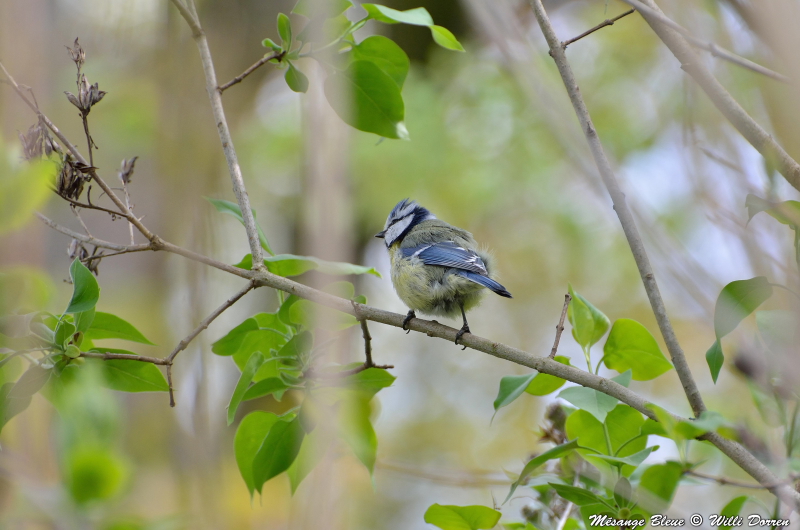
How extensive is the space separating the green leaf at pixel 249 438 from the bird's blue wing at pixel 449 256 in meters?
1.07

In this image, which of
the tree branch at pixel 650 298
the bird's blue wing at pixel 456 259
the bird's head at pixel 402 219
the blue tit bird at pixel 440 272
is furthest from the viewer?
the bird's head at pixel 402 219

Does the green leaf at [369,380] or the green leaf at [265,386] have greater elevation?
the green leaf at [265,386]

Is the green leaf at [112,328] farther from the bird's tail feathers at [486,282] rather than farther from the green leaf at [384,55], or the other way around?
the bird's tail feathers at [486,282]

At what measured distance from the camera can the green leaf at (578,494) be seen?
3.62 feet

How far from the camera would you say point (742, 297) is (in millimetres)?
1039

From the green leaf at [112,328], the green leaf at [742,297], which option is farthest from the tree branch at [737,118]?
the green leaf at [112,328]

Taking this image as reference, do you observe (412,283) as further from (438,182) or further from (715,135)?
(438,182)

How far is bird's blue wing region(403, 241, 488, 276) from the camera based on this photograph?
2271mm

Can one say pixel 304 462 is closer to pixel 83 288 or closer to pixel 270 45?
pixel 83 288

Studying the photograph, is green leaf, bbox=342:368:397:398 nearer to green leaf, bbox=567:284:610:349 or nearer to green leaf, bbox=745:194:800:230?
green leaf, bbox=567:284:610:349

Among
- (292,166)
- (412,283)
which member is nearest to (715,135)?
(412,283)

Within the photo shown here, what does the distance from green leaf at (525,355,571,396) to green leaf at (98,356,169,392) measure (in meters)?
0.76

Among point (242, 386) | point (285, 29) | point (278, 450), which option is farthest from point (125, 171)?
point (278, 450)

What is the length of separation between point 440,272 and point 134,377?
1.33 m
